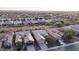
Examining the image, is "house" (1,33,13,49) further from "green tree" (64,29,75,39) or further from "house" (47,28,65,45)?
"green tree" (64,29,75,39)

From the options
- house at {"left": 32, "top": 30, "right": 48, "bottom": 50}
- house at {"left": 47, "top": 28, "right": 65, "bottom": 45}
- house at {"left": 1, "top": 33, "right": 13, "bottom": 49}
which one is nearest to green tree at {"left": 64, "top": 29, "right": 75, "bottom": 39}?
house at {"left": 47, "top": 28, "right": 65, "bottom": 45}

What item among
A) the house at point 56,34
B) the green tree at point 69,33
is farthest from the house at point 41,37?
the green tree at point 69,33

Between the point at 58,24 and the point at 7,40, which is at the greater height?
the point at 58,24

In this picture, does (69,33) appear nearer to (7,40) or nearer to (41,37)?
(41,37)

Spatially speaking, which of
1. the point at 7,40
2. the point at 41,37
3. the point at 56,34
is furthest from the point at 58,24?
the point at 7,40

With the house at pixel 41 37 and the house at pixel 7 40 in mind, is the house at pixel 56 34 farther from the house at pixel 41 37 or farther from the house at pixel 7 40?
the house at pixel 7 40

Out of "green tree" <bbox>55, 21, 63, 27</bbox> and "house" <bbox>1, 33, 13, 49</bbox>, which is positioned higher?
"green tree" <bbox>55, 21, 63, 27</bbox>

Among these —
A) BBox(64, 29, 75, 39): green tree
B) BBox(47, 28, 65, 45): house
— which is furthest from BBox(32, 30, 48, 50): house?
BBox(64, 29, 75, 39): green tree

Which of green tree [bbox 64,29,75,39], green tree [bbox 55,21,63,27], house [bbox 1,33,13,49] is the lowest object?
house [bbox 1,33,13,49]
